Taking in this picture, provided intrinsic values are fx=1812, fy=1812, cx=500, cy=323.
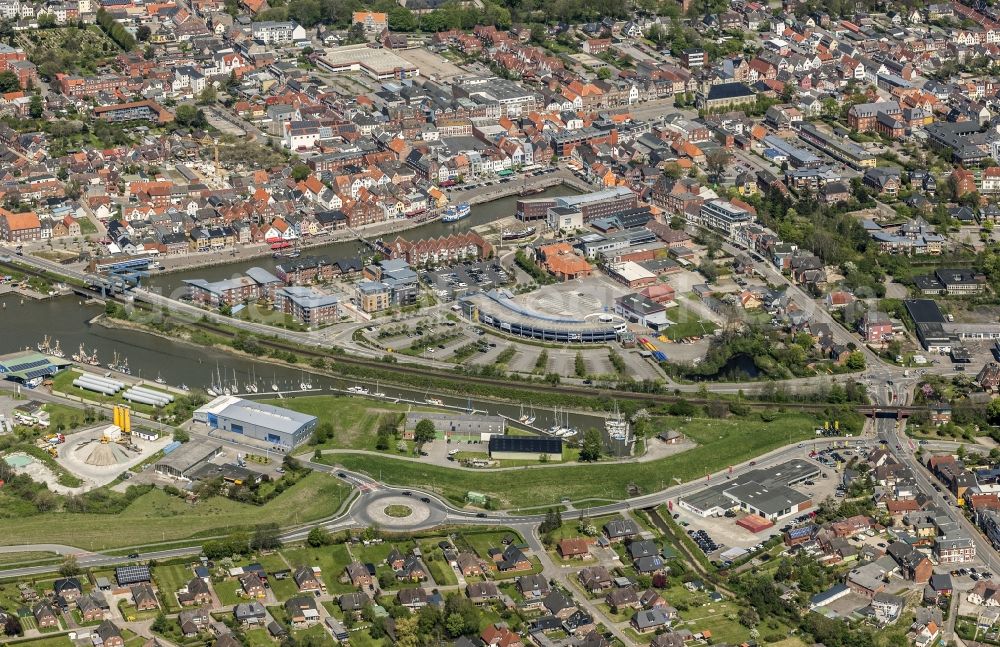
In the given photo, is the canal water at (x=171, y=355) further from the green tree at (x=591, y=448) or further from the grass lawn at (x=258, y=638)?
the grass lawn at (x=258, y=638)

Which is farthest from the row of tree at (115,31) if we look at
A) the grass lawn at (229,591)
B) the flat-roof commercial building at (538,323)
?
the grass lawn at (229,591)

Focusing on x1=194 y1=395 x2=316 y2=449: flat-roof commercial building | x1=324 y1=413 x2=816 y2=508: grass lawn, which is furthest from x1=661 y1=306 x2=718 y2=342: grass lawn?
x1=194 y1=395 x2=316 y2=449: flat-roof commercial building

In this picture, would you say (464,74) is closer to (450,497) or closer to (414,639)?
(450,497)

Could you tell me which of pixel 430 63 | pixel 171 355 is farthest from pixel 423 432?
pixel 430 63

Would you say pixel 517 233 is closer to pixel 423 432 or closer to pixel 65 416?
pixel 423 432

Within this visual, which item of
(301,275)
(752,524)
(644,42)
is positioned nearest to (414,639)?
(752,524)
